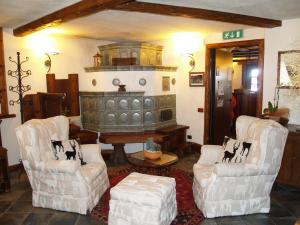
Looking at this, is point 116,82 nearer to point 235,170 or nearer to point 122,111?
point 122,111

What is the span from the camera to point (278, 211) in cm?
325

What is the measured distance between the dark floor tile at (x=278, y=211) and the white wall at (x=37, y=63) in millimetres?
4142

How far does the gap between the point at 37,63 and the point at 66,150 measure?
7.74ft

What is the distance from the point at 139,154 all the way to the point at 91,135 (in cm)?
169

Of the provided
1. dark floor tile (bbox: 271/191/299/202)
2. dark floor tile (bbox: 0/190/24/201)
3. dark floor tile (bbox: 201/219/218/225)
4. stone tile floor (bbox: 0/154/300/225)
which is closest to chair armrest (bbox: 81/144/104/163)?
stone tile floor (bbox: 0/154/300/225)

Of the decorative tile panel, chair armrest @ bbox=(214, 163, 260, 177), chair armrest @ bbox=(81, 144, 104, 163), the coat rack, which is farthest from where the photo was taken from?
the decorative tile panel

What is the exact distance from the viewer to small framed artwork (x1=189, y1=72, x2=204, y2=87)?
18.4 ft

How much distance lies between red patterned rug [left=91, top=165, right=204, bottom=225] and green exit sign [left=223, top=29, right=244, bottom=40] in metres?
Answer: 2.56

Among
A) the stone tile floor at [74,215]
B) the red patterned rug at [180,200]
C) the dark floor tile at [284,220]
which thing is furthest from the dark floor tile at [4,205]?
the dark floor tile at [284,220]

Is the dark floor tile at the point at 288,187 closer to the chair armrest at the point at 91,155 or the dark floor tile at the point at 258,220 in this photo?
the dark floor tile at the point at 258,220

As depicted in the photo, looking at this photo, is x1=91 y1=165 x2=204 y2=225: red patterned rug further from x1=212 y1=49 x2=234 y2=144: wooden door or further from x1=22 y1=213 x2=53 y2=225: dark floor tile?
x1=212 y1=49 x2=234 y2=144: wooden door

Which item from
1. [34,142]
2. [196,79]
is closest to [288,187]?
[196,79]

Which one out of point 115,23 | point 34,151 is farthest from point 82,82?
point 34,151

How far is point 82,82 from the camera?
588cm
